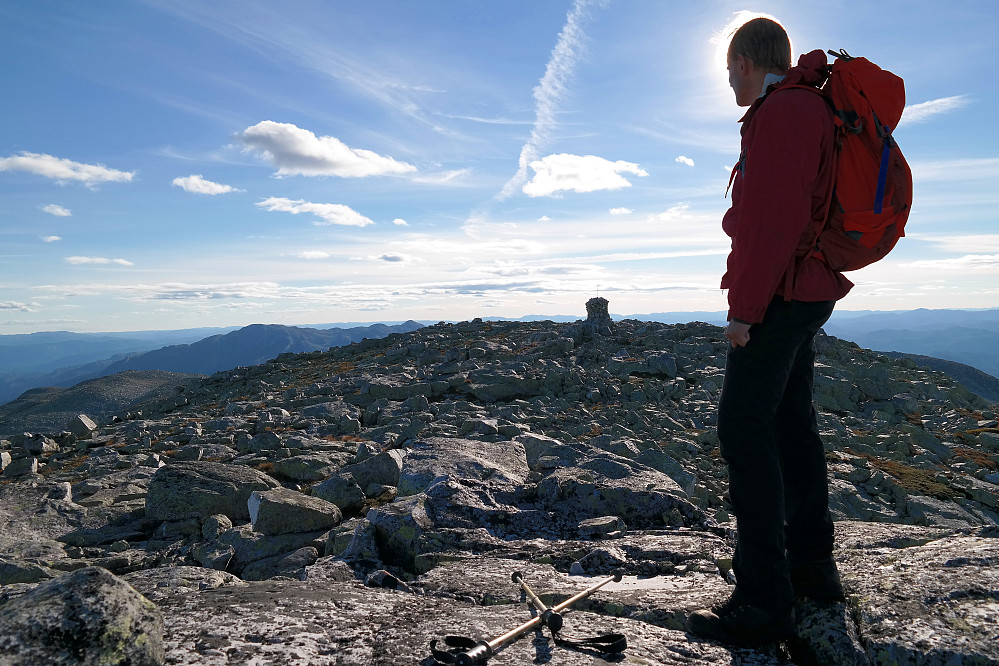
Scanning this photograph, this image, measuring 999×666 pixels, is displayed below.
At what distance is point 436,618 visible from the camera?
152 inches

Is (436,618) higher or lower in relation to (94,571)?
lower

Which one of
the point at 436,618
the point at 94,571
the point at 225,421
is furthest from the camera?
the point at 225,421

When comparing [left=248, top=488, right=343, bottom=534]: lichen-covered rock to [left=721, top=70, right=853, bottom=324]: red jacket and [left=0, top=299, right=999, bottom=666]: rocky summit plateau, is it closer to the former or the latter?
[left=0, top=299, right=999, bottom=666]: rocky summit plateau

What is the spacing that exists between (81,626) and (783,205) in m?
4.58

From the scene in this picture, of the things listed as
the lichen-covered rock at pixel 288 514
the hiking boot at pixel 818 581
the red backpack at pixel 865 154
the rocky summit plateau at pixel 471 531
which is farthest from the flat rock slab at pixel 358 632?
the lichen-covered rock at pixel 288 514

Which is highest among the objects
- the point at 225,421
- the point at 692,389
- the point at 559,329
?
the point at 559,329

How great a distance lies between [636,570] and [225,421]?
58.0 ft

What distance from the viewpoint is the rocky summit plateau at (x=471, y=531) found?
3209 mm

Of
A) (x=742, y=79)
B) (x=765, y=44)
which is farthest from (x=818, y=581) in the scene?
(x=765, y=44)

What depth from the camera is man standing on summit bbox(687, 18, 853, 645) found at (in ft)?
11.0

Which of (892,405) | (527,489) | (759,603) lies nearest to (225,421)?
(527,489)

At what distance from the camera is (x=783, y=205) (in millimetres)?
3354

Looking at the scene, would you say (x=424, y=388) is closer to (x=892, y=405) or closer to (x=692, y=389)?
(x=692, y=389)

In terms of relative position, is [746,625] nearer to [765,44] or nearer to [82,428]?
[765,44]
